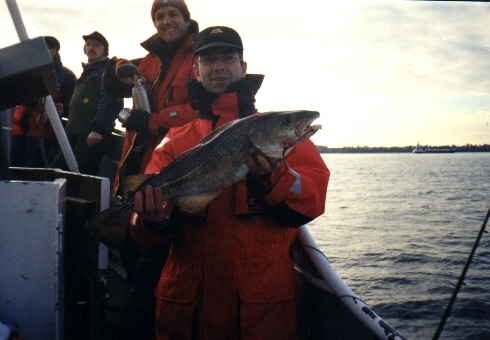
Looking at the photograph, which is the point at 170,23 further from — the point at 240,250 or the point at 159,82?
the point at 240,250

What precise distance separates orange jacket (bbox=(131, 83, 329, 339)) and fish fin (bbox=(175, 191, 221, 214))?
0.55ft

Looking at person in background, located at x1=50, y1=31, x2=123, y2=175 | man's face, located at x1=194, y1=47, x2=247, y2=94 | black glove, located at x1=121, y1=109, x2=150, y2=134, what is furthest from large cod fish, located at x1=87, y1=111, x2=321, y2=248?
person in background, located at x1=50, y1=31, x2=123, y2=175

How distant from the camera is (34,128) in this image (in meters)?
7.59

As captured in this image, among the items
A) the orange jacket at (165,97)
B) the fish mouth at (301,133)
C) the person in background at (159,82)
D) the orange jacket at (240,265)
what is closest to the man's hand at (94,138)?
the person in background at (159,82)

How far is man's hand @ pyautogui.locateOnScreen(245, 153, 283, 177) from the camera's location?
269cm

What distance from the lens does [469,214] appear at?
2686cm

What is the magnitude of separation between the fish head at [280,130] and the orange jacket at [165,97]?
1.52 m

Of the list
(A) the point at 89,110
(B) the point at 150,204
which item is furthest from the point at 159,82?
(A) the point at 89,110

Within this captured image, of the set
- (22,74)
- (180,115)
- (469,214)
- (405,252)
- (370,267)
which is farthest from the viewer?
(469,214)

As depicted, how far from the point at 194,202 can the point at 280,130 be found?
0.67 meters

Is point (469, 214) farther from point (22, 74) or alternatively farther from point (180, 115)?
point (22, 74)

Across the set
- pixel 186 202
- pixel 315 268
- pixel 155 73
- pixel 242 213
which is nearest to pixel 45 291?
pixel 186 202

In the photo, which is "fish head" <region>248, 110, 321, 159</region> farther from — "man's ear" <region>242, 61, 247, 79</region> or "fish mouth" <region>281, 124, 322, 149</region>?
"man's ear" <region>242, 61, 247, 79</region>

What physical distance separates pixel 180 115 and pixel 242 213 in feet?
5.03
